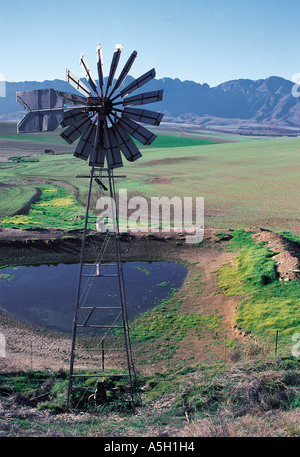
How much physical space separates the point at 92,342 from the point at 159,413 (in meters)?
8.50

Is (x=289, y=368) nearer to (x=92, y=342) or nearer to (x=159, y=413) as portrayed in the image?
(x=159, y=413)

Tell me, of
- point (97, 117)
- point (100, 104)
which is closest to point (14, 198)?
point (97, 117)

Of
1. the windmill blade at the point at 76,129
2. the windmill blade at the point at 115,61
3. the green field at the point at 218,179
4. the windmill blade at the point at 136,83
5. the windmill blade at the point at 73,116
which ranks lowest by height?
the green field at the point at 218,179

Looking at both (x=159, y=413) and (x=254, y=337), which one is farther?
(x=254, y=337)

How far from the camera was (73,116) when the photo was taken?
13883mm

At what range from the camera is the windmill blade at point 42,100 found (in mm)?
13539

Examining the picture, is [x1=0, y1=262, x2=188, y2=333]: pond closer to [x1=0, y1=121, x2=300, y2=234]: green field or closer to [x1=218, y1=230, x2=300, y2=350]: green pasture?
[x1=218, y1=230, x2=300, y2=350]: green pasture

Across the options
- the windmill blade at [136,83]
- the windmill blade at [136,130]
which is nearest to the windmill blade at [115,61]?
the windmill blade at [136,83]

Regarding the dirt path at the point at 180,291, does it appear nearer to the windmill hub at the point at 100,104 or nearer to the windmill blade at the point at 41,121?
the windmill blade at the point at 41,121

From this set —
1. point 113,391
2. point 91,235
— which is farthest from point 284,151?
point 113,391

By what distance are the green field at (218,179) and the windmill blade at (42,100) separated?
2860cm

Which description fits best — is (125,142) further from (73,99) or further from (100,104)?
(73,99)

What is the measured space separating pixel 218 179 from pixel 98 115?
57.1m
